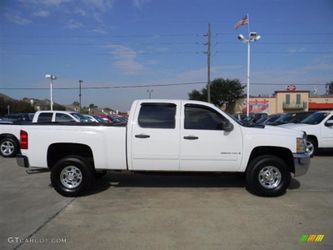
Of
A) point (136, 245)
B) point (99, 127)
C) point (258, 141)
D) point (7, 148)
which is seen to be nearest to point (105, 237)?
point (136, 245)

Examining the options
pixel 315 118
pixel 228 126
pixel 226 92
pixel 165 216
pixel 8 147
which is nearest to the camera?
pixel 165 216

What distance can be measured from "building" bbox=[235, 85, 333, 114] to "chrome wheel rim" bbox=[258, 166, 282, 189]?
61245 millimetres

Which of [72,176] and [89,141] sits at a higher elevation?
[89,141]

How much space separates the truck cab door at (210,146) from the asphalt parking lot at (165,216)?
0.65 metres

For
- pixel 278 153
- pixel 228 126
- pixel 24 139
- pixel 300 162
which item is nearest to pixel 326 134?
pixel 278 153

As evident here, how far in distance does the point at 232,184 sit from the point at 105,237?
151 inches

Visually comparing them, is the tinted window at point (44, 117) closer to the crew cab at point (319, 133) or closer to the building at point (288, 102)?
the crew cab at point (319, 133)

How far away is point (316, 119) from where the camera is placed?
12242mm

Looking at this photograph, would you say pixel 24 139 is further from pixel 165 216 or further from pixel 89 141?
pixel 165 216

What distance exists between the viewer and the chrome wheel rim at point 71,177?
20.8 ft

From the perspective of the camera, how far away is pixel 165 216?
5.17 metres

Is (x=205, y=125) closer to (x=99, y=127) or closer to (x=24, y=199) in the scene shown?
(x=99, y=127)

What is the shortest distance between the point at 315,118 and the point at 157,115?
28.0 feet

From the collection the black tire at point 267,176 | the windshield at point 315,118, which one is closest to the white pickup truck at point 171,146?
the black tire at point 267,176
